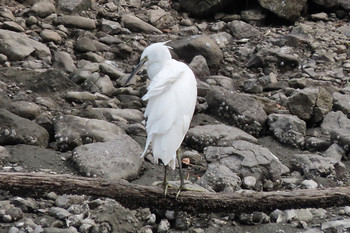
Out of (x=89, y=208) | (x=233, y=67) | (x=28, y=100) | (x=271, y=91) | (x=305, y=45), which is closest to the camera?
(x=89, y=208)

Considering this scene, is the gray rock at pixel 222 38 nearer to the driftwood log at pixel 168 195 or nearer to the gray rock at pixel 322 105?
the gray rock at pixel 322 105

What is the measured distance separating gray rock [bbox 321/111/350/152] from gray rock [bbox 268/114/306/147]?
1.04 feet

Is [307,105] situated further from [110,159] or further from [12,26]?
[12,26]

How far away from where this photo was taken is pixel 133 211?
453 cm

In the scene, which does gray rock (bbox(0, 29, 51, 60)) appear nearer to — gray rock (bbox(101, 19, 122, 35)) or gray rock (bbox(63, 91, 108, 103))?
gray rock (bbox(63, 91, 108, 103))

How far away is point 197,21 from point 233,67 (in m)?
1.64

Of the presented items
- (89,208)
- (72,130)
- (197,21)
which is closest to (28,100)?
(72,130)

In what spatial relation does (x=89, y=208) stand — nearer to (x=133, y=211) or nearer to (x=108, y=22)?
(x=133, y=211)

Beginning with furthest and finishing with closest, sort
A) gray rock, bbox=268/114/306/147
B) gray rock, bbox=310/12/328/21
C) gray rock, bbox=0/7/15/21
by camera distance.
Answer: gray rock, bbox=310/12/328/21, gray rock, bbox=0/7/15/21, gray rock, bbox=268/114/306/147

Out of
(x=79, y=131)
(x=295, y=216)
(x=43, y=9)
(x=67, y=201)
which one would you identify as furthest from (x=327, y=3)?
(x=67, y=201)

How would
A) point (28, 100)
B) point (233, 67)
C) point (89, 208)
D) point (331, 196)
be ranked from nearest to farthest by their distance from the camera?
point (331, 196)
point (89, 208)
point (28, 100)
point (233, 67)

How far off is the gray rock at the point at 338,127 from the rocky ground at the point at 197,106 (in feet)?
0.05

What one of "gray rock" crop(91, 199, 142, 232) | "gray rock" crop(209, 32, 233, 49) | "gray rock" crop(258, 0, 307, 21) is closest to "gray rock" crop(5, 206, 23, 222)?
"gray rock" crop(91, 199, 142, 232)

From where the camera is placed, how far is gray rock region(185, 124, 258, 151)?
5977mm
